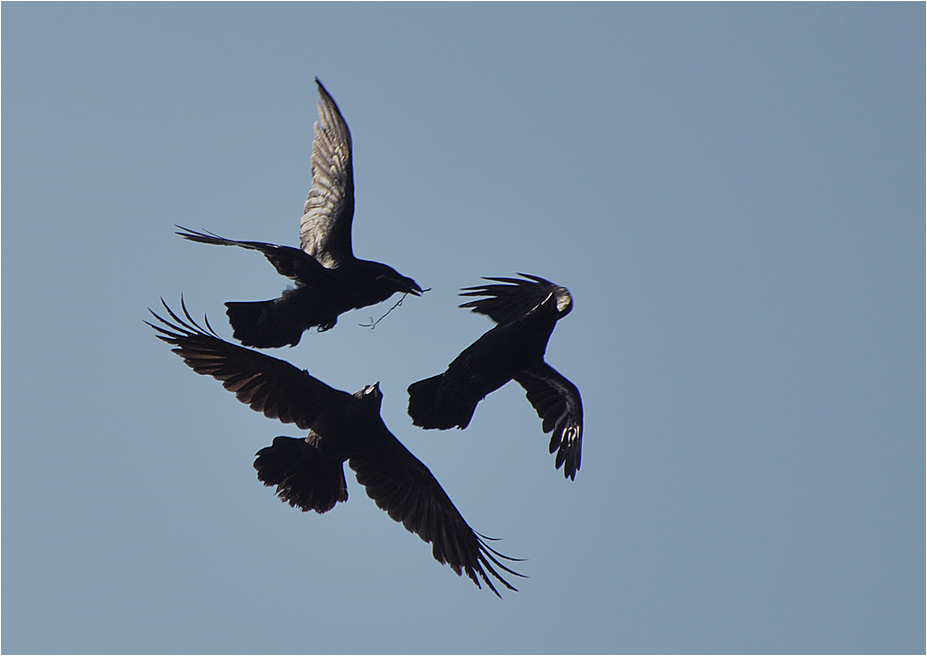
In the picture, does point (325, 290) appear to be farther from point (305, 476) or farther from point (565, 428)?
point (565, 428)

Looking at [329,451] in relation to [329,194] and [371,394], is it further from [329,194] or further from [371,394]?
[329,194]

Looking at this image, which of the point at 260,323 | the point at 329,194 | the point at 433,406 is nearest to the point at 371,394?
the point at 433,406

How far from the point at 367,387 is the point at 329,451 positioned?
600mm

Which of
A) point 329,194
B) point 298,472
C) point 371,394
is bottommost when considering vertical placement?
point 298,472

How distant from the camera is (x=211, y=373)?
10.1 metres

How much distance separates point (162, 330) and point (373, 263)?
5.96ft

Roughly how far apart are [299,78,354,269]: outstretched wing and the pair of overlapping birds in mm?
30

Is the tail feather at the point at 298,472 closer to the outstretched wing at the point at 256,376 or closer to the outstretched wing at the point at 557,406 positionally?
the outstretched wing at the point at 256,376

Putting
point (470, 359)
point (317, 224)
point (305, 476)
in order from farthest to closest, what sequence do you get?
point (317, 224), point (305, 476), point (470, 359)

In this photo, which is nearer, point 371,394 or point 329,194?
point 371,394

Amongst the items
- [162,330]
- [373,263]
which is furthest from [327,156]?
[162,330]

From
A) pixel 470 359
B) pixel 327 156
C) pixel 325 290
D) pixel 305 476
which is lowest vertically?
pixel 305 476

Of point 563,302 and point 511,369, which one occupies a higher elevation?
point 563,302

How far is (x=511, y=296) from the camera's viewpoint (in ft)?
34.4
